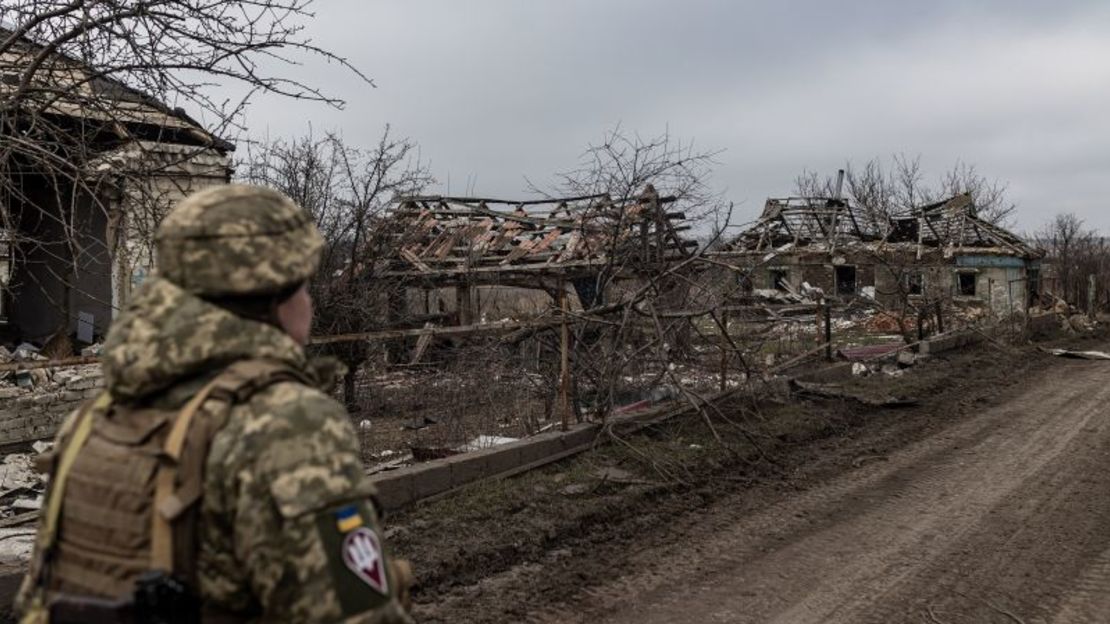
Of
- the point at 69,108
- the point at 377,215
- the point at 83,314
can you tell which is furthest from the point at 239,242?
the point at 83,314

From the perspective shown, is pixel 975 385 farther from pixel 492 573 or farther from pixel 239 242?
pixel 239 242

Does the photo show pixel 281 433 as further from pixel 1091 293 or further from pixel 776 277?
pixel 1091 293

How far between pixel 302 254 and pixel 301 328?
163mm

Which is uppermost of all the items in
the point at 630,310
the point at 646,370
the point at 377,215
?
the point at 377,215

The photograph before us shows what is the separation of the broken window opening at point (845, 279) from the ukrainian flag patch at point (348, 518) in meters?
31.2

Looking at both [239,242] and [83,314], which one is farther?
[83,314]

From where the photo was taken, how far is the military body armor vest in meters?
1.65

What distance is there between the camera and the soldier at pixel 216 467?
163 cm

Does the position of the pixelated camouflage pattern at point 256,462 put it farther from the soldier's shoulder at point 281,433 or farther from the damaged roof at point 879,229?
the damaged roof at point 879,229

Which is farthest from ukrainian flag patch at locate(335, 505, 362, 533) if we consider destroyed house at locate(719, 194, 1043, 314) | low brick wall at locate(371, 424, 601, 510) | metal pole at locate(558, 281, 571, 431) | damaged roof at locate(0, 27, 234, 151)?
destroyed house at locate(719, 194, 1043, 314)

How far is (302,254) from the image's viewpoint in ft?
6.01

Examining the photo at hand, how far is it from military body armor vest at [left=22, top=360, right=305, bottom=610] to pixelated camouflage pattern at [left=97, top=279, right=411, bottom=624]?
1.1 inches

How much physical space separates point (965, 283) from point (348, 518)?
104ft

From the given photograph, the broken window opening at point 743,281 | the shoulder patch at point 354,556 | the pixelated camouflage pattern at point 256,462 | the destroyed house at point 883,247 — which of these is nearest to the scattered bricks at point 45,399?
the broken window opening at point 743,281
